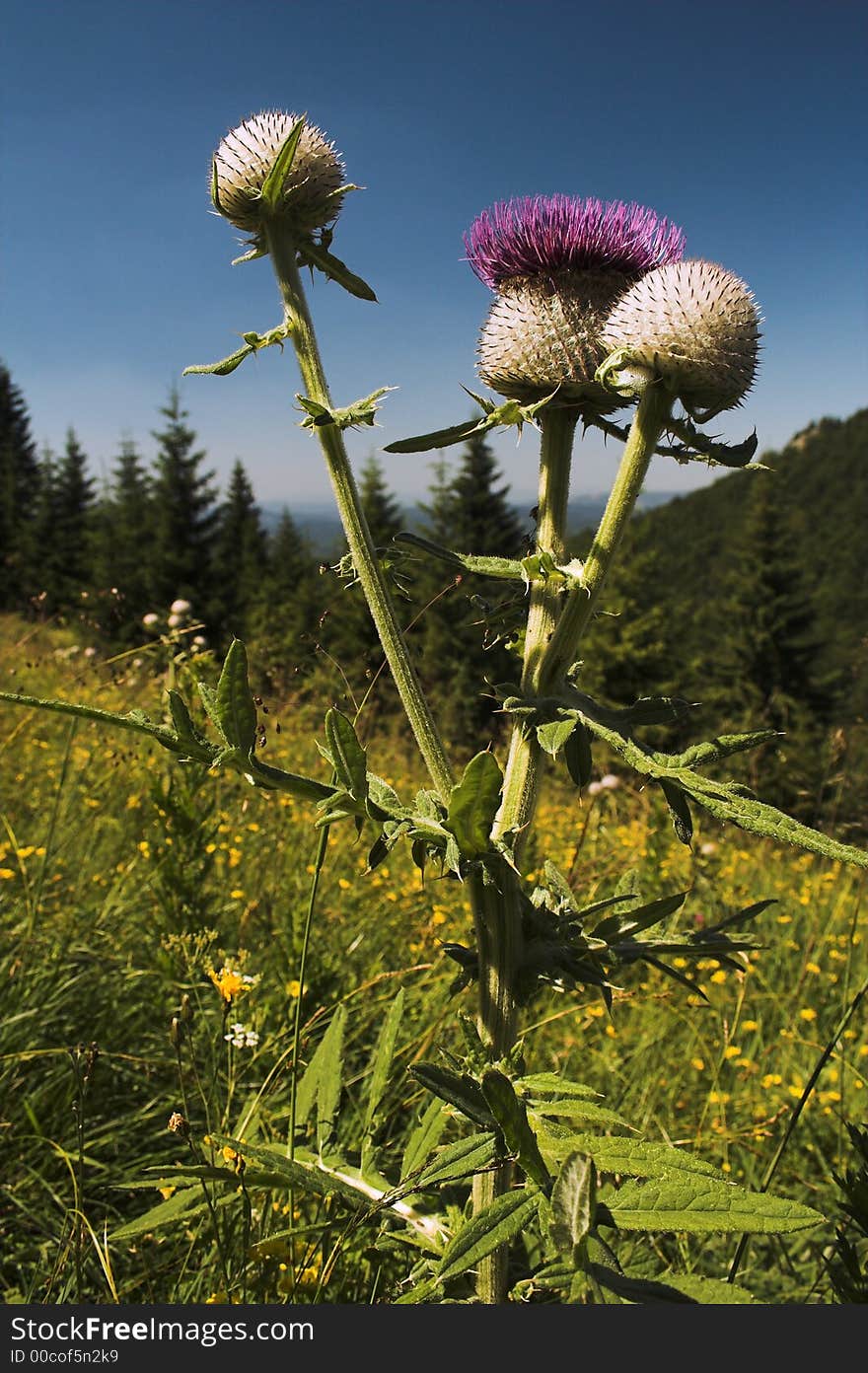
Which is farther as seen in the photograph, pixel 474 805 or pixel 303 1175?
pixel 303 1175

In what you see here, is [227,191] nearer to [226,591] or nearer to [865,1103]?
[865,1103]

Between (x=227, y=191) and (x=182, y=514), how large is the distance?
163 ft

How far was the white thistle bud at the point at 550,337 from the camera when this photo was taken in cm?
206

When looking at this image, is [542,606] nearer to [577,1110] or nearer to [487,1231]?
[577,1110]

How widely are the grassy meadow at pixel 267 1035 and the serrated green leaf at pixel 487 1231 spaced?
1.39ft

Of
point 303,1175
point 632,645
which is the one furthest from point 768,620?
point 303,1175

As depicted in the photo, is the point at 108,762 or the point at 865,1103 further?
the point at 108,762

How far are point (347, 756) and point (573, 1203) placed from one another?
82 cm

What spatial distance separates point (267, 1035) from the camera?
130 inches

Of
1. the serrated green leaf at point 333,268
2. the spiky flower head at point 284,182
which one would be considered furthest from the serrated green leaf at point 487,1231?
the spiky flower head at point 284,182

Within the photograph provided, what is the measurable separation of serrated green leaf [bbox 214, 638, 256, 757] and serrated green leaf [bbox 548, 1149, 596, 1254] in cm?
90

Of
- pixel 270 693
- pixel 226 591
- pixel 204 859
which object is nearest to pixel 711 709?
pixel 226 591

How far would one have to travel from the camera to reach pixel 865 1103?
3.62 metres

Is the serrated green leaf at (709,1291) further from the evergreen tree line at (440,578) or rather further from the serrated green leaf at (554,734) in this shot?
the evergreen tree line at (440,578)
